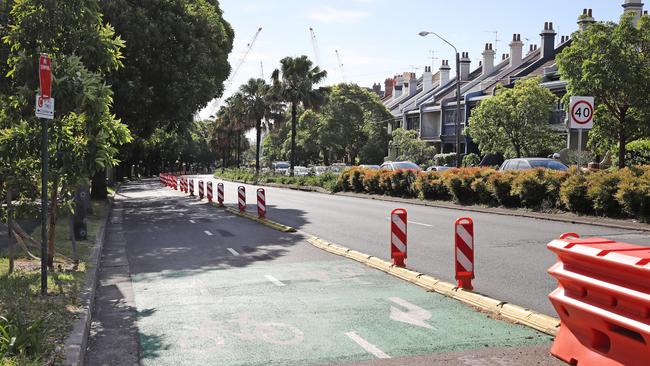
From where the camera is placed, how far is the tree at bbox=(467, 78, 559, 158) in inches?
1484

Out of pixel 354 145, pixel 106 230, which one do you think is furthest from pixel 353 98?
pixel 106 230

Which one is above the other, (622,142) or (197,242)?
(622,142)

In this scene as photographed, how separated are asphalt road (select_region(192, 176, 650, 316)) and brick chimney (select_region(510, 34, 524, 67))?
123 feet

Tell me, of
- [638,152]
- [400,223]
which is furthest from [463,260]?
[638,152]

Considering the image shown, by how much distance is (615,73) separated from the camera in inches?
914

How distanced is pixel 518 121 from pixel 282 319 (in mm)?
33325

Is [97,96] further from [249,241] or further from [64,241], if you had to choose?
[249,241]

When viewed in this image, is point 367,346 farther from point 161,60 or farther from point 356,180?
point 356,180

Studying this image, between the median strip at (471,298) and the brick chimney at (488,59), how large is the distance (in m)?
52.6

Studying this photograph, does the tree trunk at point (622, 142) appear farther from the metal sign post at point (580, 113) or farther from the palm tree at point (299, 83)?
the palm tree at point (299, 83)

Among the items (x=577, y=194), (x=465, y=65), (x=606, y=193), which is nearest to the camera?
(x=606, y=193)

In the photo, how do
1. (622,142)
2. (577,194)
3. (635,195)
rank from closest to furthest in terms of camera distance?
(635,195), (577,194), (622,142)

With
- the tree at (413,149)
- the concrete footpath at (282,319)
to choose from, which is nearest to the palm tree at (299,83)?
the tree at (413,149)

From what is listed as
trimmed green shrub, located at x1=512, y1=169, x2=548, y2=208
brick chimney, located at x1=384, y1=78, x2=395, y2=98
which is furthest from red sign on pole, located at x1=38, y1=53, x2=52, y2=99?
brick chimney, located at x1=384, y1=78, x2=395, y2=98
